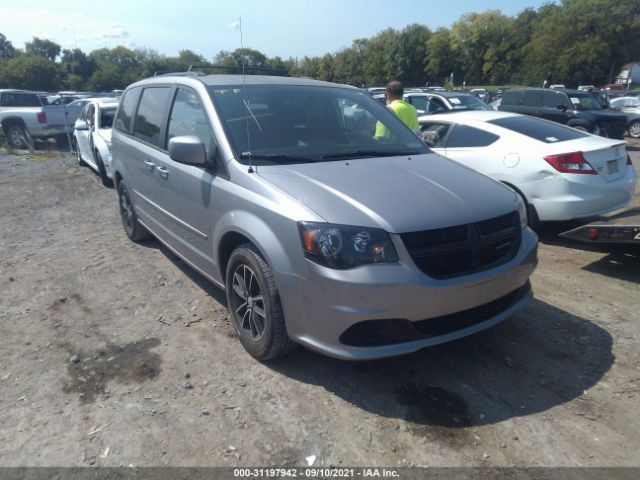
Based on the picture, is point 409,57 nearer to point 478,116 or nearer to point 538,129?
point 478,116

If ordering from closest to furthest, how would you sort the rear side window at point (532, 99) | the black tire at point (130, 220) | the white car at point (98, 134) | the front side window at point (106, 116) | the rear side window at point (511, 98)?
the black tire at point (130, 220), the white car at point (98, 134), the front side window at point (106, 116), the rear side window at point (532, 99), the rear side window at point (511, 98)

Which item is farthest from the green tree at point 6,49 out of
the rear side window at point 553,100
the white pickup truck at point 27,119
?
the rear side window at point 553,100

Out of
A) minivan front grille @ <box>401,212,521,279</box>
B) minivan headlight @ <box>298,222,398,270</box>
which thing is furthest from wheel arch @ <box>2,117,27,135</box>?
minivan front grille @ <box>401,212,521,279</box>

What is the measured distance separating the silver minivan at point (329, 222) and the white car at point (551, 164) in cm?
161

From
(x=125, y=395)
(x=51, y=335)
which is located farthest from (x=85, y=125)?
(x=125, y=395)

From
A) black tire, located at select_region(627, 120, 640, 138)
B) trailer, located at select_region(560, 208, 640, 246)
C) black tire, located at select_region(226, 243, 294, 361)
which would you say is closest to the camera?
black tire, located at select_region(226, 243, 294, 361)

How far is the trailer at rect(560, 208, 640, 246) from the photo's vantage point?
451cm

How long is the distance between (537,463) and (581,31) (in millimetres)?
69415

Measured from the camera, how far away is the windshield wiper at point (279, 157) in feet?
11.2

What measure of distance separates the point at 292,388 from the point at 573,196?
13.2 feet

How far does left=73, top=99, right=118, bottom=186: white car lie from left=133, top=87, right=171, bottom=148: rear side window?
4218 mm

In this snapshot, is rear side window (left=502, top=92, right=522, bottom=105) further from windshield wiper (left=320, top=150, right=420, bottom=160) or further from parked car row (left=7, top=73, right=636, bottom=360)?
windshield wiper (left=320, top=150, right=420, bottom=160)

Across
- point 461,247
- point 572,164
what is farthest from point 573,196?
point 461,247

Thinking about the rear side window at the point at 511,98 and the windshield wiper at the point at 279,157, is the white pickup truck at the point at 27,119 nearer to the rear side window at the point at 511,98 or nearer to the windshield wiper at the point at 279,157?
the rear side window at the point at 511,98
